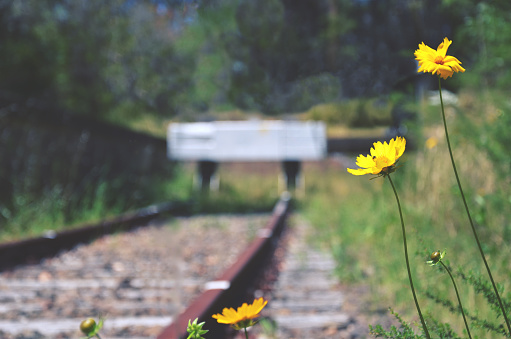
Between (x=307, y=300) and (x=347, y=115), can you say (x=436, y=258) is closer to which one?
(x=307, y=300)

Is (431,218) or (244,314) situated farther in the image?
(431,218)

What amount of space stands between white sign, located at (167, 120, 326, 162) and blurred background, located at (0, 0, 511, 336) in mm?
664

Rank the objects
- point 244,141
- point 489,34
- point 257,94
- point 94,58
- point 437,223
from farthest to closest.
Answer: point 244,141 → point 94,58 → point 257,94 → point 437,223 → point 489,34

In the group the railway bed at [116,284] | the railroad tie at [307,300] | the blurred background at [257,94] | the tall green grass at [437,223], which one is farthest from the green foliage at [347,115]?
the railroad tie at [307,300]

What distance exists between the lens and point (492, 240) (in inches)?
100.0

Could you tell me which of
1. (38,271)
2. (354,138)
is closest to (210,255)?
(38,271)

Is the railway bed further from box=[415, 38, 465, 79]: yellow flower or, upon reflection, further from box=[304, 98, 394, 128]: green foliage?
box=[304, 98, 394, 128]: green foliage

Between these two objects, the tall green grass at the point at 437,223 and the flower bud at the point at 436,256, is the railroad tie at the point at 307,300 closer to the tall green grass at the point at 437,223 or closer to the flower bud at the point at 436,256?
the tall green grass at the point at 437,223

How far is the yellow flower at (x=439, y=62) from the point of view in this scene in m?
0.73

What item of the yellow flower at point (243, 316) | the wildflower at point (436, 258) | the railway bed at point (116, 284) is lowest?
the railway bed at point (116, 284)

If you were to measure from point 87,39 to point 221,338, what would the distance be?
755cm

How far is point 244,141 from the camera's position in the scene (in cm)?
1195

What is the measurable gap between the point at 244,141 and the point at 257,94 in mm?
7892

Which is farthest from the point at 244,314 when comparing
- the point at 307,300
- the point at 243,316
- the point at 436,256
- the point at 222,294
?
the point at 307,300
